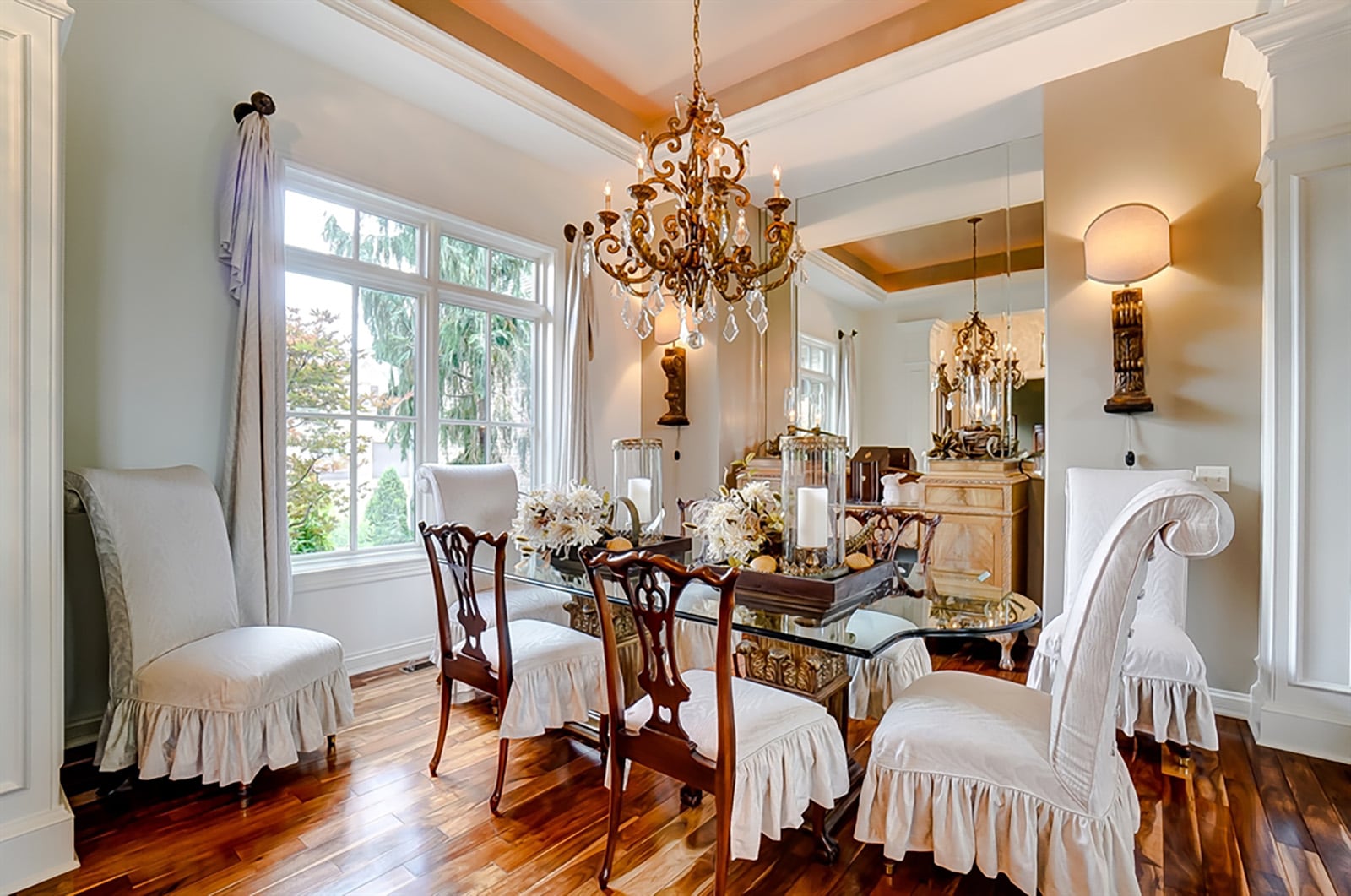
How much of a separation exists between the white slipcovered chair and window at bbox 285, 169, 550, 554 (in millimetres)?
3279

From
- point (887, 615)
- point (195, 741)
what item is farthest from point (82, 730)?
point (887, 615)

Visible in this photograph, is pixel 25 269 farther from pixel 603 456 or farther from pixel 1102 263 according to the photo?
pixel 1102 263

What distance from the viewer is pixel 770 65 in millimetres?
3754

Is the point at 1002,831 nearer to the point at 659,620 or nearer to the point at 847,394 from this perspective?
the point at 659,620

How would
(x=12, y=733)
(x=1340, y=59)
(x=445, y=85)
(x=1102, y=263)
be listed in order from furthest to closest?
1. (x=445, y=85)
2. (x=1102, y=263)
3. (x=1340, y=59)
4. (x=12, y=733)

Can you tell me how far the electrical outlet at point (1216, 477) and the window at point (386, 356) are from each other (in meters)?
3.81

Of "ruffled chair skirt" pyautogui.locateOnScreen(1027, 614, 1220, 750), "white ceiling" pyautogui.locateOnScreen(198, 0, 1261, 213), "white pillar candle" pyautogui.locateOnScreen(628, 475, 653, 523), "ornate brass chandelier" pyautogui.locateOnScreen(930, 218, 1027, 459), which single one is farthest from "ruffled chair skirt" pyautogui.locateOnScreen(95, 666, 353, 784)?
"ornate brass chandelier" pyautogui.locateOnScreen(930, 218, 1027, 459)

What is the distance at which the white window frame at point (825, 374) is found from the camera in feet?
15.6

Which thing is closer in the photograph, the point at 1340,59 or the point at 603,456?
the point at 1340,59

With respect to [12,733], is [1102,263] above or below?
above

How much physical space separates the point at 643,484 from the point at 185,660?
5.92ft

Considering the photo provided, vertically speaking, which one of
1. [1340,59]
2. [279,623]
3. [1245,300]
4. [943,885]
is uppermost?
[1340,59]

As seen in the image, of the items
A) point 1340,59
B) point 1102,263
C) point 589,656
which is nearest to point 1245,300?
point 1102,263

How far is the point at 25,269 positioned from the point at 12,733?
4.29ft
